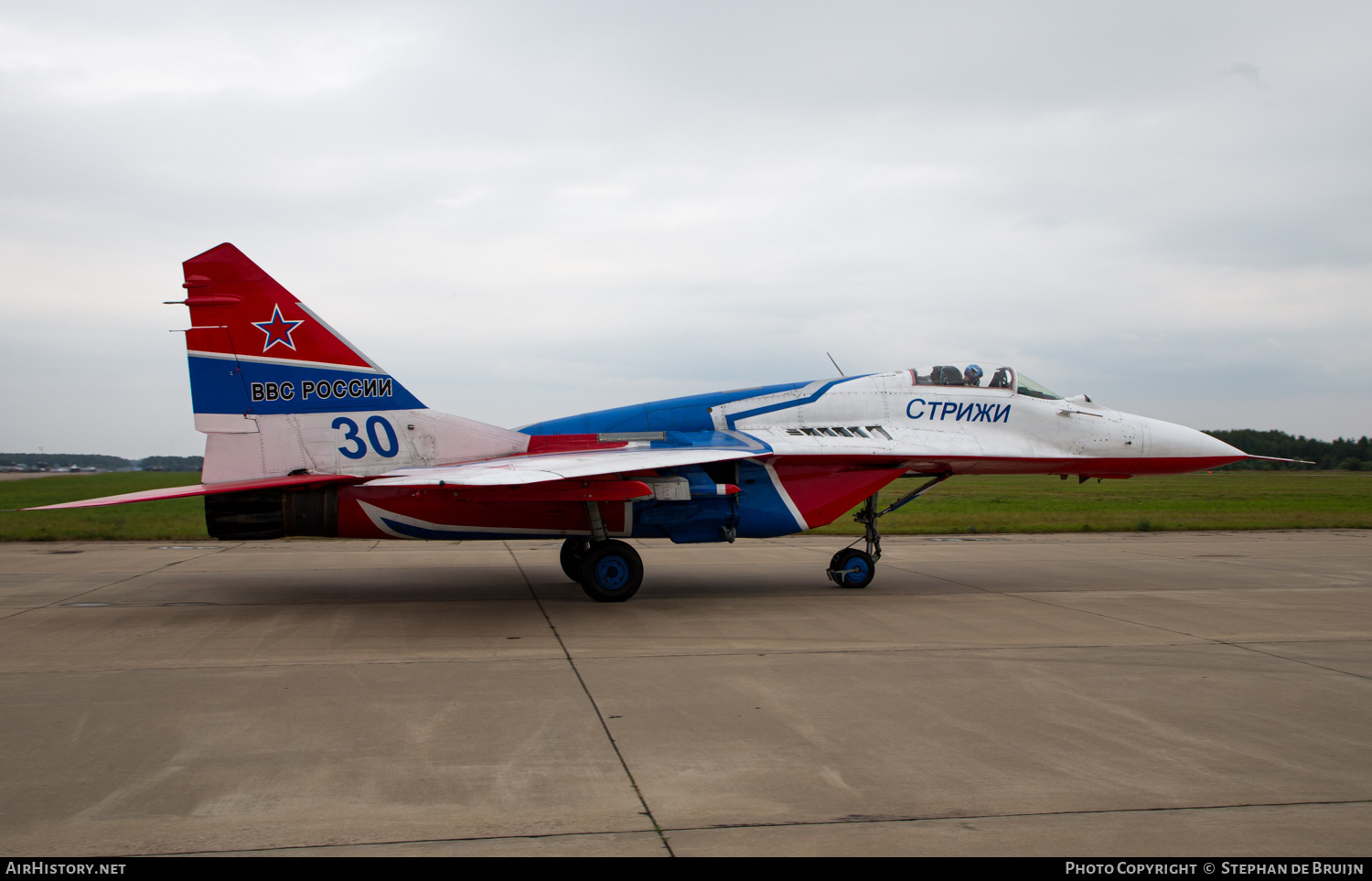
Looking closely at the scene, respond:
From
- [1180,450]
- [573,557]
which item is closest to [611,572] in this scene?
[573,557]

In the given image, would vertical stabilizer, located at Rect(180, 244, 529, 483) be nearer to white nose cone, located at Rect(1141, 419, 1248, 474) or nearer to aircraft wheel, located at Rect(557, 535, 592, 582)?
aircraft wheel, located at Rect(557, 535, 592, 582)

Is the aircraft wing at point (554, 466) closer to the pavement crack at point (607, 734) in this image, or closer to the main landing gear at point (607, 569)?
the main landing gear at point (607, 569)

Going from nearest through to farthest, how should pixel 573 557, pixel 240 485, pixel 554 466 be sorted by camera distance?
pixel 554 466
pixel 240 485
pixel 573 557

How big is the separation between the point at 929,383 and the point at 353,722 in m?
9.08

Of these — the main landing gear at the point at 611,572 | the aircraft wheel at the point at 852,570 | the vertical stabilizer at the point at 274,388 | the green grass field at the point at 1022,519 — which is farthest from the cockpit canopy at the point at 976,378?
the green grass field at the point at 1022,519

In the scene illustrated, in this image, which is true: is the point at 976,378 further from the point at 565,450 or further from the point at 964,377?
the point at 565,450

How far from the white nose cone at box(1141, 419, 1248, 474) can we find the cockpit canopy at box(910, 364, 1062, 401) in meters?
1.54

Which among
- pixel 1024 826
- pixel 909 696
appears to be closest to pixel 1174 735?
pixel 909 696

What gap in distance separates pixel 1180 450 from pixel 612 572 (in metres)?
8.34

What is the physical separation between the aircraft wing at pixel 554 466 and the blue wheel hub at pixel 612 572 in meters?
1.25

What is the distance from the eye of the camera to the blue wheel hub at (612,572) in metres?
10.6

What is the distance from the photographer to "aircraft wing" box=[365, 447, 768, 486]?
9.10 meters

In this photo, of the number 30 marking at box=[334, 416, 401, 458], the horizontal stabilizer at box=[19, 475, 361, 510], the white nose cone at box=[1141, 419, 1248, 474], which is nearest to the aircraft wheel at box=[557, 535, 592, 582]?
the number 30 marking at box=[334, 416, 401, 458]

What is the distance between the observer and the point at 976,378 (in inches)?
490
